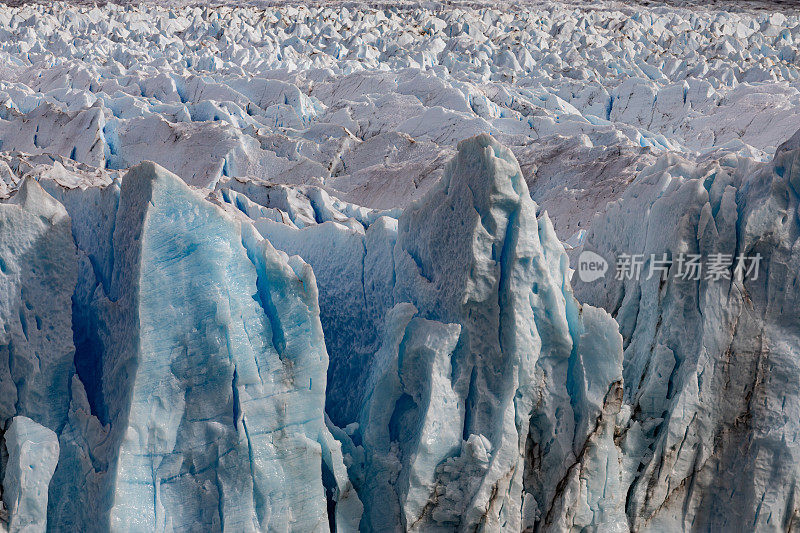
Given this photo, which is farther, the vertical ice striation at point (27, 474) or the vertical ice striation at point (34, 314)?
the vertical ice striation at point (34, 314)

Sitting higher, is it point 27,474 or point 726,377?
point 726,377

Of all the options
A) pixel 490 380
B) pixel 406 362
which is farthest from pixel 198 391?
pixel 490 380

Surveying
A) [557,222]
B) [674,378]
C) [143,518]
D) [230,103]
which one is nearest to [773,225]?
[674,378]

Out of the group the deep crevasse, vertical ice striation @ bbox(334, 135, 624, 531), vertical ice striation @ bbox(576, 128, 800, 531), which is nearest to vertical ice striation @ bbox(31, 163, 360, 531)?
the deep crevasse

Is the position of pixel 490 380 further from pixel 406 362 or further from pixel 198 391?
pixel 198 391

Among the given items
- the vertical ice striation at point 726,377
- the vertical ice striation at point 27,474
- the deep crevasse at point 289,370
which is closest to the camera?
the vertical ice striation at point 27,474

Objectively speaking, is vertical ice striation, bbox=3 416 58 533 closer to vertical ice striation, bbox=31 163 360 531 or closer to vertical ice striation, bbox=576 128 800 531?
vertical ice striation, bbox=31 163 360 531

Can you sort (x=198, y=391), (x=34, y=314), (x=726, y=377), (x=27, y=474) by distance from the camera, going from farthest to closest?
(x=726, y=377), (x=34, y=314), (x=198, y=391), (x=27, y=474)

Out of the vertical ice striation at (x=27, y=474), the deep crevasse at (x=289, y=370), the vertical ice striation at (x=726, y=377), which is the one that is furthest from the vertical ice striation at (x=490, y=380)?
the vertical ice striation at (x=27, y=474)

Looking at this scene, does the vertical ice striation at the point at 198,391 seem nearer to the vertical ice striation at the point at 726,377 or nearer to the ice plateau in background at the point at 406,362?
the ice plateau in background at the point at 406,362
